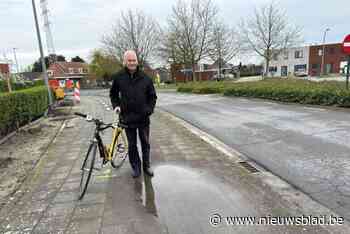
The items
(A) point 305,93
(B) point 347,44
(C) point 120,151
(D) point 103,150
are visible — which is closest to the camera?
(D) point 103,150

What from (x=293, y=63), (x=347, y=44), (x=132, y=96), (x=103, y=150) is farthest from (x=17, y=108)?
(x=293, y=63)

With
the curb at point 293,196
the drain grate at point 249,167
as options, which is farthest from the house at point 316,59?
the curb at point 293,196

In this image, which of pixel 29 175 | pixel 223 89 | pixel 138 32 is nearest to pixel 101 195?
pixel 29 175

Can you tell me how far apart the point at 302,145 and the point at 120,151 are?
3.83 meters

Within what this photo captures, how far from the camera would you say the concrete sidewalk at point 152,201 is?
2646 mm

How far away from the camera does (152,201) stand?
315cm

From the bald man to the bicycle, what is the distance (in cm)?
19

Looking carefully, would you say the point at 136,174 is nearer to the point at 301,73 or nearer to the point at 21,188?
the point at 21,188

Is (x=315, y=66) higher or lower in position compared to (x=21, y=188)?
higher

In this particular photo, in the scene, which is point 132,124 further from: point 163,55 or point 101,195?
point 163,55

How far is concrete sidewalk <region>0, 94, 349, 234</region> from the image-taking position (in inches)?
104

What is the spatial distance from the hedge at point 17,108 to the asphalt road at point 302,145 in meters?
5.51

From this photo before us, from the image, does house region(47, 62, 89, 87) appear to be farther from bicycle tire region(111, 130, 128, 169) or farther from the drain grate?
the drain grate

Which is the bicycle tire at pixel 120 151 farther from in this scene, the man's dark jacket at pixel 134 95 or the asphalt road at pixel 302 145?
the asphalt road at pixel 302 145
